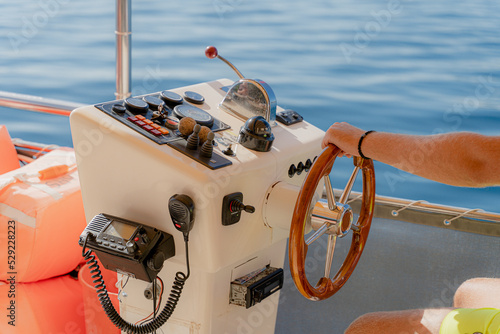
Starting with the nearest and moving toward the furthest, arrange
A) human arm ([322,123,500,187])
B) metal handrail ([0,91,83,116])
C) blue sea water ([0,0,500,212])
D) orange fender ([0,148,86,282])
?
human arm ([322,123,500,187]), orange fender ([0,148,86,282]), metal handrail ([0,91,83,116]), blue sea water ([0,0,500,212])

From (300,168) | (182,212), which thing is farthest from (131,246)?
(300,168)

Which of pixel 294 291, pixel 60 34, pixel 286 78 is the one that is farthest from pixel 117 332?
pixel 60 34

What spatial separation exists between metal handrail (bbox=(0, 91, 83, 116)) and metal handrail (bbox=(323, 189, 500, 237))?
1069mm

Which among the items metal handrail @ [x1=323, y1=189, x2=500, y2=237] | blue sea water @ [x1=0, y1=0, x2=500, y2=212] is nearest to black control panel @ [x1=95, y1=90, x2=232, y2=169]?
metal handrail @ [x1=323, y1=189, x2=500, y2=237]

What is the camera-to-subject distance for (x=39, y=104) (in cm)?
239

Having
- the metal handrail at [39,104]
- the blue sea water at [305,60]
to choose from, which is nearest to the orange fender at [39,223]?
the metal handrail at [39,104]

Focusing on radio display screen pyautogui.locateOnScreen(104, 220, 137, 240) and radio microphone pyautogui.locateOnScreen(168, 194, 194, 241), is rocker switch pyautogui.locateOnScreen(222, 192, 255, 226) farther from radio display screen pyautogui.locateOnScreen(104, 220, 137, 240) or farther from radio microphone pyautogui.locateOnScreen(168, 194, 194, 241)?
radio display screen pyautogui.locateOnScreen(104, 220, 137, 240)

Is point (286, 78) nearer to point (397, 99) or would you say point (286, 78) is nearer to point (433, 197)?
point (397, 99)

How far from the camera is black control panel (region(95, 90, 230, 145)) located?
1.45 m

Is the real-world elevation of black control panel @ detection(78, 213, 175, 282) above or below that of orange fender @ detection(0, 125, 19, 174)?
above

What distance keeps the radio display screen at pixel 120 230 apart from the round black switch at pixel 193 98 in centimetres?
43

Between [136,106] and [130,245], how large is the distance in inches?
14.3

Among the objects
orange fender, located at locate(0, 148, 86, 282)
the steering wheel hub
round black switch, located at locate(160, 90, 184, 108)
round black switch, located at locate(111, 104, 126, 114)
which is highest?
round black switch, located at locate(111, 104, 126, 114)

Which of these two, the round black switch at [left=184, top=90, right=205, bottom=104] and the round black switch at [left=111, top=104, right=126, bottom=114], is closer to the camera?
the round black switch at [left=111, top=104, right=126, bottom=114]
